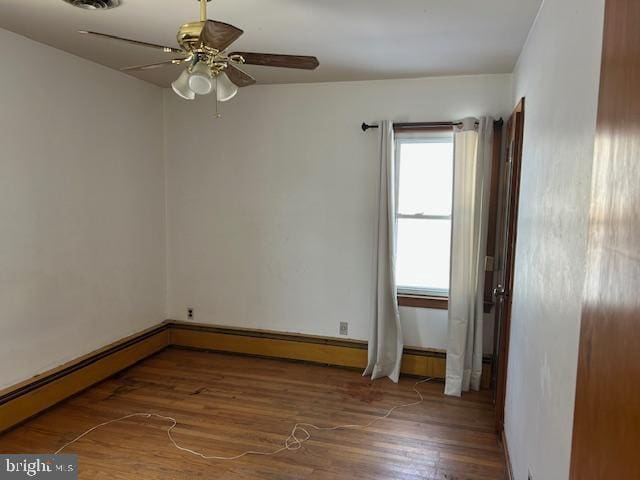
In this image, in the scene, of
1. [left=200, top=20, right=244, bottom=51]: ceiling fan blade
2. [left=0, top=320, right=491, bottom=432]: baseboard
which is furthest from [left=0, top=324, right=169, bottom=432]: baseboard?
[left=200, top=20, right=244, bottom=51]: ceiling fan blade

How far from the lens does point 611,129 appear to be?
0.77 m

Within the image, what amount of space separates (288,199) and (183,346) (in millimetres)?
1830

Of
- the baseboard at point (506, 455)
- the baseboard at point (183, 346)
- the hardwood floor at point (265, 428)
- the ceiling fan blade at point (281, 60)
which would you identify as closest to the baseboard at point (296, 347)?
the baseboard at point (183, 346)

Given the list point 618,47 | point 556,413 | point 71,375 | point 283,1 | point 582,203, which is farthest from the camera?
point 71,375

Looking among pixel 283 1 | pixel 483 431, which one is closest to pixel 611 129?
pixel 283 1

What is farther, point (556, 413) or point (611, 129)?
point (556, 413)

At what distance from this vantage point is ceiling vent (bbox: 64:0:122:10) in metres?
2.16

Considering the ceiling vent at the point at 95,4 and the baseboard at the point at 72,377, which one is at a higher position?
the ceiling vent at the point at 95,4

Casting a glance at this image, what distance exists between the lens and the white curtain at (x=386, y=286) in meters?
3.52

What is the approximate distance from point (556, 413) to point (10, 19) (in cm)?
327

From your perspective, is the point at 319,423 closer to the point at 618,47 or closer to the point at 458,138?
the point at 458,138

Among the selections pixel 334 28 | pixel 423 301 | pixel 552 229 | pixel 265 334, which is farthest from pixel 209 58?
pixel 265 334

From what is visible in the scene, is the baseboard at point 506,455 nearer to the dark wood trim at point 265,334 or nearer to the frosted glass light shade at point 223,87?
the dark wood trim at point 265,334

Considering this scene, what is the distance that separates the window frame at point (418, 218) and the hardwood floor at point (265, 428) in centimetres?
66
